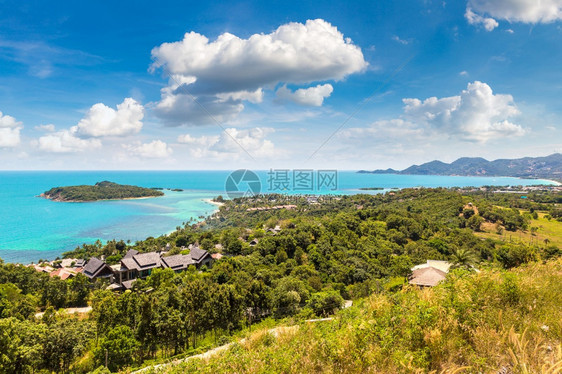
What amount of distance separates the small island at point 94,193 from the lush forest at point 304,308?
64586 mm

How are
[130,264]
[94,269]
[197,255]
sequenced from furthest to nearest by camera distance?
1. [197,255]
2. [130,264]
3. [94,269]

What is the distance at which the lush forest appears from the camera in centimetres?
304

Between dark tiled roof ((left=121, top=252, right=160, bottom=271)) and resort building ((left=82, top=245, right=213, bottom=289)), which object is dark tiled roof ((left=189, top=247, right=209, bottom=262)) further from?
dark tiled roof ((left=121, top=252, right=160, bottom=271))

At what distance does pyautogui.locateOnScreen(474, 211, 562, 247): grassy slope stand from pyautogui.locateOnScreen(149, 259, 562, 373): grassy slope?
34.8 meters

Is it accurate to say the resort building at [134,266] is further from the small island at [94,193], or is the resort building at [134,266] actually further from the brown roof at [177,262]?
the small island at [94,193]

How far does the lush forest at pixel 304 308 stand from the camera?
3.04 m

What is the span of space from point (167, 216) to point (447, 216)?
53949mm

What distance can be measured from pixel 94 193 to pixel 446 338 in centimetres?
10294

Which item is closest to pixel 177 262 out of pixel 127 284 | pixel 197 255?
pixel 197 255

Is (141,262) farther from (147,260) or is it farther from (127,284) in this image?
(127,284)

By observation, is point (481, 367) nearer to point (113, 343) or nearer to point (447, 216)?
point (113, 343)

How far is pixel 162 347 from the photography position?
9.55 metres

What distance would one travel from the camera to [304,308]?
Answer: 38.1 ft

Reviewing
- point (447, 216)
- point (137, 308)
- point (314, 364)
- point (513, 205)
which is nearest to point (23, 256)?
point (137, 308)
